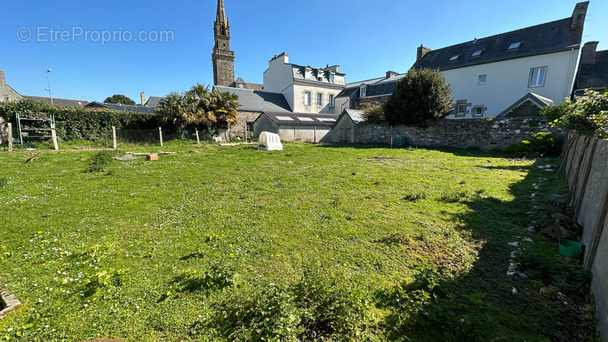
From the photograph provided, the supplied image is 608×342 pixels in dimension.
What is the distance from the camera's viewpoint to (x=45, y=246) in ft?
11.4

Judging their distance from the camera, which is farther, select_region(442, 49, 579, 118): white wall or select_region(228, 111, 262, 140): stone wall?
select_region(228, 111, 262, 140): stone wall

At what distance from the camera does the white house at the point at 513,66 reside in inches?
754

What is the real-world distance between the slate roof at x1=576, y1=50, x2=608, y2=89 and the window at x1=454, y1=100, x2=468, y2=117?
8.83 meters

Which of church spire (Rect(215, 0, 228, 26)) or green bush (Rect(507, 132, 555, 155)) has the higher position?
church spire (Rect(215, 0, 228, 26))

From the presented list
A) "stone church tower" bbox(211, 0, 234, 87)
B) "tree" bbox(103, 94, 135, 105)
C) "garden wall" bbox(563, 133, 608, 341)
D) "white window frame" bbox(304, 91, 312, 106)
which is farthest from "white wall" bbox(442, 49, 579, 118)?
"tree" bbox(103, 94, 135, 105)

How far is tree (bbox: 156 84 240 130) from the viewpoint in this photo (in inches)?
751

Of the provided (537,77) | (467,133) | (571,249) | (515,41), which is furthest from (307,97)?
(571,249)

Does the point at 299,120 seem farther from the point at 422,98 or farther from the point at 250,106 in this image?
the point at 422,98

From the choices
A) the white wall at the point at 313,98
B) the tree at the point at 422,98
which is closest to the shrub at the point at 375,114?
the tree at the point at 422,98

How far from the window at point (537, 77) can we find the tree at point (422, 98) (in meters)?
8.60

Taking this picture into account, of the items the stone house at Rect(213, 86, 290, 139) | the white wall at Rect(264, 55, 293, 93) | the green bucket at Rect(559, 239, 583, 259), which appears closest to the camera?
the green bucket at Rect(559, 239, 583, 259)

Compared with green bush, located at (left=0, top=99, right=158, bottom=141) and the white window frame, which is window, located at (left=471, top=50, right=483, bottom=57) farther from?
green bush, located at (left=0, top=99, right=158, bottom=141)

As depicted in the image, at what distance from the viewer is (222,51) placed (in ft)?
137

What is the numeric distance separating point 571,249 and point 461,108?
25512 millimetres
